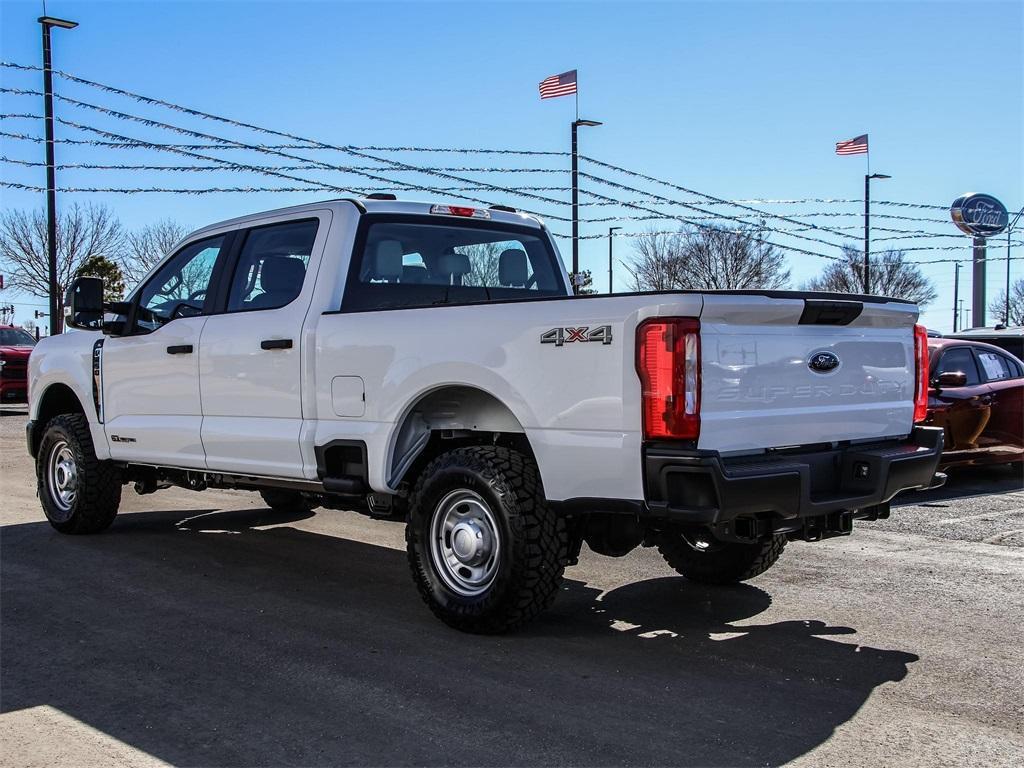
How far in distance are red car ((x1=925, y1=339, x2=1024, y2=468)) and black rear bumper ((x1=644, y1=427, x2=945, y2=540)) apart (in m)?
5.12

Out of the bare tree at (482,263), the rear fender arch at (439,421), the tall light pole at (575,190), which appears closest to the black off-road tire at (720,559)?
the rear fender arch at (439,421)

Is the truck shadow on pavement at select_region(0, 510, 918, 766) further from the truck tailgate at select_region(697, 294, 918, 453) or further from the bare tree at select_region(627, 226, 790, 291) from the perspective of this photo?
the bare tree at select_region(627, 226, 790, 291)

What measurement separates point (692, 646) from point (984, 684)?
1251mm

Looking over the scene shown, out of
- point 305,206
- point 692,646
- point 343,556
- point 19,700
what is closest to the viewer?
point 19,700

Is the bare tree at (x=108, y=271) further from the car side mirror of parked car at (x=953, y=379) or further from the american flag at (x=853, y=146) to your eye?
the car side mirror of parked car at (x=953, y=379)

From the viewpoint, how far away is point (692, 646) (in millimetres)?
4965

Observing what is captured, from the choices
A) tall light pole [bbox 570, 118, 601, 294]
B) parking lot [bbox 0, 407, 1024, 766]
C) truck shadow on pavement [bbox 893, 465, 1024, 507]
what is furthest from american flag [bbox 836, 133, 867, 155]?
parking lot [bbox 0, 407, 1024, 766]

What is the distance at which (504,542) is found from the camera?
4.88 meters

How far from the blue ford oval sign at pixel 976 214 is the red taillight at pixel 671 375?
4045cm

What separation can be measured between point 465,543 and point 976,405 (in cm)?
690

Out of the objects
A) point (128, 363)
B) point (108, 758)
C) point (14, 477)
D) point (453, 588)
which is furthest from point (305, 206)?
point (14, 477)

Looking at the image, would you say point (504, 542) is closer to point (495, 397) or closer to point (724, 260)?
point (495, 397)

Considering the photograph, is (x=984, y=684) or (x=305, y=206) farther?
(x=305, y=206)

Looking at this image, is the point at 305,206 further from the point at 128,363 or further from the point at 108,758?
the point at 108,758
